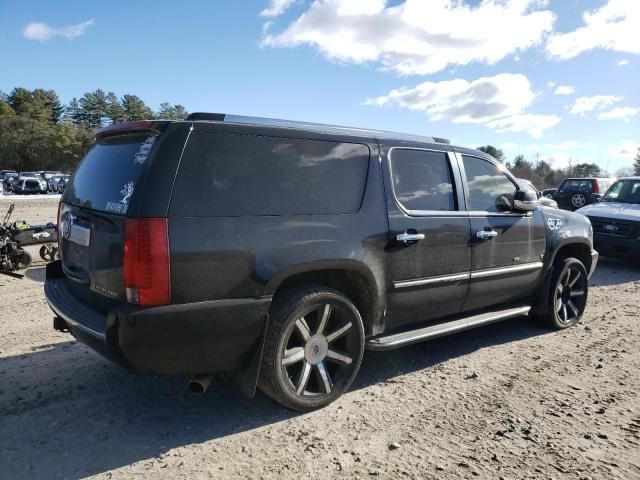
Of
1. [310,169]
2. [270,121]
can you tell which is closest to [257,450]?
[310,169]

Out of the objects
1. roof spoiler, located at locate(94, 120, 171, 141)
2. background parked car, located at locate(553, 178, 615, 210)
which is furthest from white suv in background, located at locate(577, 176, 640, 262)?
roof spoiler, located at locate(94, 120, 171, 141)

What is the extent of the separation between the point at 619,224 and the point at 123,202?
372 inches

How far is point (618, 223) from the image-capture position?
9.22 meters

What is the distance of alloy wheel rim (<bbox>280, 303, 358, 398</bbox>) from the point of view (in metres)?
3.17

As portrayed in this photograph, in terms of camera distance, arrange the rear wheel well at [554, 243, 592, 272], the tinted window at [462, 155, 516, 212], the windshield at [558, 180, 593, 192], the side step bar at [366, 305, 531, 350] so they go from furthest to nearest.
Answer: the windshield at [558, 180, 593, 192] < the rear wheel well at [554, 243, 592, 272] < the tinted window at [462, 155, 516, 212] < the side step bar at [366, 305, 531, 350]

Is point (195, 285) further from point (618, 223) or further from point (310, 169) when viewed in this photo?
point (618, 223)

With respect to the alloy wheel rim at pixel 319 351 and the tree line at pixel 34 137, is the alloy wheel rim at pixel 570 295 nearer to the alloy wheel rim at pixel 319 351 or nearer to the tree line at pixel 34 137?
the alloy wheel rim at pixel 319 351

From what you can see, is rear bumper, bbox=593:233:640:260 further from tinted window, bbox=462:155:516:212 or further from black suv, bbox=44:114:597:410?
black suv, bbox=44:114:597:410

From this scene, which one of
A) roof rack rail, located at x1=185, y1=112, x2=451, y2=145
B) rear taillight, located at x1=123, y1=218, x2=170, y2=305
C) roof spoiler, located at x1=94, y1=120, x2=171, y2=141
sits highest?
roof rack rail, located at x1=185, y1=112, x2=451, y2=145

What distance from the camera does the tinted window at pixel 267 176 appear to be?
276cm

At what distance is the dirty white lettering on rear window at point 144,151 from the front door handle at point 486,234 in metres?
2.76

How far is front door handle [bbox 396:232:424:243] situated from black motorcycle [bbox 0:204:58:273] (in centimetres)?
537

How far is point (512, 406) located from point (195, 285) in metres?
2.37

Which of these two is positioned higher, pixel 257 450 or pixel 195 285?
pixel 195 285
